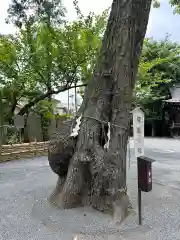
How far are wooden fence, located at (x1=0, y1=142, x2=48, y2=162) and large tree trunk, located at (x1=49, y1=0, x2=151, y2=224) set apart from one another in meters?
5.03

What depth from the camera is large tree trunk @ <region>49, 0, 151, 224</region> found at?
3816mm

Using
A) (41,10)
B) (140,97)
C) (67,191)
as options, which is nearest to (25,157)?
(41,10)

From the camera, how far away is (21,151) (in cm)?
916

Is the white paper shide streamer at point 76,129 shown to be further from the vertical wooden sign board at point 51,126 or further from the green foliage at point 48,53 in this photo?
the vertical wooden sign board at point 51,126

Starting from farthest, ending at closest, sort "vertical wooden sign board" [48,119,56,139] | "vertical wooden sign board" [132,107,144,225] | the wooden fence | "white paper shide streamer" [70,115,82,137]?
"vertical wooden sign board" [48,119,56,139], the wooden fence, "white paper shide streamer" [70,115,82,137], "vertical wooden sign board" [132,107,144,225]

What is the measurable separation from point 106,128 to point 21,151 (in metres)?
5.87

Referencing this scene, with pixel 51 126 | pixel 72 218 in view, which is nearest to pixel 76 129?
pixel 72 218

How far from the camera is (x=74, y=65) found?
1074 centimetres

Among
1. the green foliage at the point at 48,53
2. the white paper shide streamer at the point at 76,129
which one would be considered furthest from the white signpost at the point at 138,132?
the green foliage at the point at 48,53

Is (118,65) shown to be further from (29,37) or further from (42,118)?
(42,118)

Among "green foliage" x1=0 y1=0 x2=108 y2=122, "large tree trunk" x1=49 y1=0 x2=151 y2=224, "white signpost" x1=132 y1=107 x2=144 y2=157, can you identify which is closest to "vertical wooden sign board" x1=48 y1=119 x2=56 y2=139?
"green foliage" x1=0 y1=0 x2=108 y2=122

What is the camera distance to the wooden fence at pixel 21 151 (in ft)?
28.3

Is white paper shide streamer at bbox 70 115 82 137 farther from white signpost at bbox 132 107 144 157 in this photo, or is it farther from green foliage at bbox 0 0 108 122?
green foliage at bbox 0 0 108 122

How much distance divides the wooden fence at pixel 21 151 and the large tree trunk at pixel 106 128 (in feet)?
16.5
